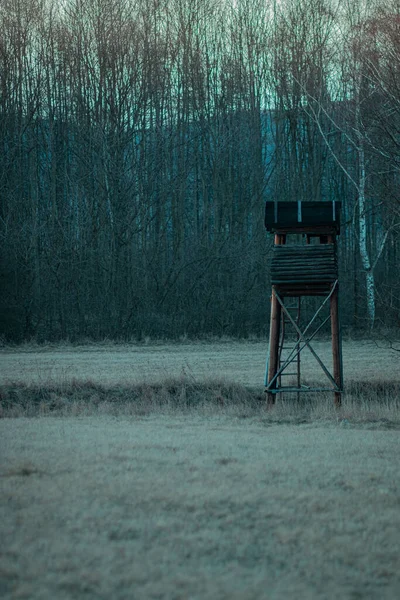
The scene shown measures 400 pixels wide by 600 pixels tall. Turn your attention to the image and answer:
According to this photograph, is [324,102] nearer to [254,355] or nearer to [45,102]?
[45,102]

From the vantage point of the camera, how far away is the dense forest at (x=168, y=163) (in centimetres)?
3256

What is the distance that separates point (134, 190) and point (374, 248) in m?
12.8

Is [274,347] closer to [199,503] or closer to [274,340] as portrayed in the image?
[274,340]

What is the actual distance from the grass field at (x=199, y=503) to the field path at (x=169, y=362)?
3.96 metres

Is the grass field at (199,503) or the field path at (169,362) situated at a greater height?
the grass field at (199,503)

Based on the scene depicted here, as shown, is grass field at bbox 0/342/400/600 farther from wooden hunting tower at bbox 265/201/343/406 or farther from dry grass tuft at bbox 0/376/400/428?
wooden hunting tower at bbox 265/201/343/406

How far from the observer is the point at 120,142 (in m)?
35.2

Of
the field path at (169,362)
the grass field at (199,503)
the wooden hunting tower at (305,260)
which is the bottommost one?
the field path at (169,362)

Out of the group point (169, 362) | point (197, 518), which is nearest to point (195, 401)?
point (169, 362)

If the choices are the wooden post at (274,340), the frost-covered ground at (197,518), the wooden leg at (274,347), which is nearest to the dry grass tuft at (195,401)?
the wooden leg at (274,347)

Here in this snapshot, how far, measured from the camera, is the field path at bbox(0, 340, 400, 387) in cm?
1822

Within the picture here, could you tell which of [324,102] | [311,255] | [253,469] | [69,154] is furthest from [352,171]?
[253,469]

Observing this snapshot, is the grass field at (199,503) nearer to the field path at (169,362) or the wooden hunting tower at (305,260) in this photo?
the wooden hunting tower at (305,260)

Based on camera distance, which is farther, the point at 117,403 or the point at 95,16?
the point at 95,16
